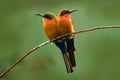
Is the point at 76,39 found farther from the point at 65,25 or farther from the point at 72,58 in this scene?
the point at 72,58

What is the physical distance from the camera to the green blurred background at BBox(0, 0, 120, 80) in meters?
2.33

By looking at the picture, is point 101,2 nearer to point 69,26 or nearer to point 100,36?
point 100,36

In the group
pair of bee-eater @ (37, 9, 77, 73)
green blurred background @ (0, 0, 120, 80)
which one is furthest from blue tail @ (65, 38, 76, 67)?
green blurred background @ (0, 0, 120, 80)

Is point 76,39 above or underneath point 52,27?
underneath

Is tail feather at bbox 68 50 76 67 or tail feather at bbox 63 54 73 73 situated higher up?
tail feather at bbox 68 50 76 67

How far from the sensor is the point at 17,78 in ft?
7.08

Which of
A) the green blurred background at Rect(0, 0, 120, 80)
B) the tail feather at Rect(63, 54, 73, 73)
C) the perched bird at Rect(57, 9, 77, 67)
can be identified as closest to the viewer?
the tail feather at Rect(63, 54, 73, 73)

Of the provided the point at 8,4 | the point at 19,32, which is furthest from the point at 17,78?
the point at 8,4

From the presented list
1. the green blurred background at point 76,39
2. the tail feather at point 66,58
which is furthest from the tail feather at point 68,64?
the green blurred background at point 76,39

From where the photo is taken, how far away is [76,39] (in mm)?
2721

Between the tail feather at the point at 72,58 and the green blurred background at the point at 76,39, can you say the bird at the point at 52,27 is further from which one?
the green blurred background at the point at 76,39

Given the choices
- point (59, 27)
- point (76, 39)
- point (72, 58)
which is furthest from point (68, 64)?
point (76, 39)

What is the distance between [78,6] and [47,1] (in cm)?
24

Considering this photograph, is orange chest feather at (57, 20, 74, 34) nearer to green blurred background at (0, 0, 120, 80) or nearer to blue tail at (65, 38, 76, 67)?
blue tail at (65, 38, 76, 67)
